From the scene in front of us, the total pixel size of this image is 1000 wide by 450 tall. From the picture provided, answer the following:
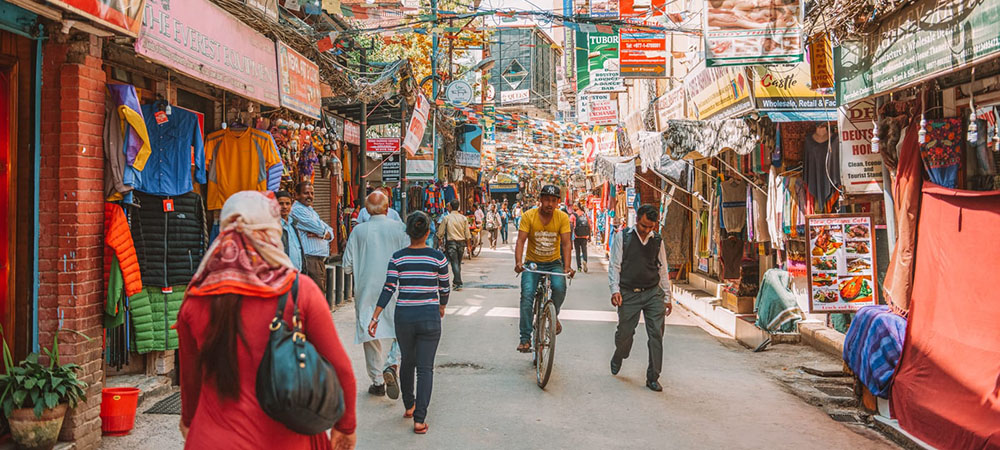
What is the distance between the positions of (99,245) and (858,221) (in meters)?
6.98

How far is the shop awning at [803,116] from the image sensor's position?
329 inches

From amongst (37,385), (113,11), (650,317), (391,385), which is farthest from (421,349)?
(113,11)

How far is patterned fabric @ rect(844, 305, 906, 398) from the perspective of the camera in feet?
19.7

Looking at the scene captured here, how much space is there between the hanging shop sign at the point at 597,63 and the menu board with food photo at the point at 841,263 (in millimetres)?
9528

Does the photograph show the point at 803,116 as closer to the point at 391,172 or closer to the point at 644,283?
the point at 644,283

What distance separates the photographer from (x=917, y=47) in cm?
551

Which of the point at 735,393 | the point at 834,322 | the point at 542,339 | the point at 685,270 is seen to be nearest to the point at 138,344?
the point at 542,339

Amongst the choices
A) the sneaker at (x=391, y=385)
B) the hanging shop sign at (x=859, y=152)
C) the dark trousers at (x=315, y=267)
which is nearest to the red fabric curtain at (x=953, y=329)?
the hanging shop sign at (x=859, y=152)

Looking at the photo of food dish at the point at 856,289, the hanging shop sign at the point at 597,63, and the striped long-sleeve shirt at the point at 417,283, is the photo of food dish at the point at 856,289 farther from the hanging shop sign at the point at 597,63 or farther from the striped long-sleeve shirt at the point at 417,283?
the hanging shop sign at the point at 597,63

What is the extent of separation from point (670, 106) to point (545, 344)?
10.2 metres

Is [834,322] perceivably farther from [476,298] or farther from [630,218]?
[630,218]

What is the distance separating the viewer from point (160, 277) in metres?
6.58

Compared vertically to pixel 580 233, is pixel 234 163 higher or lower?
higher

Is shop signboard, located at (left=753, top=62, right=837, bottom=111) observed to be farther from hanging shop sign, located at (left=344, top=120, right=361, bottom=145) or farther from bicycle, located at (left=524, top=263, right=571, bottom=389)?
hanging shop sign, located at (left=344, top=120, right=361, bottom=145)
